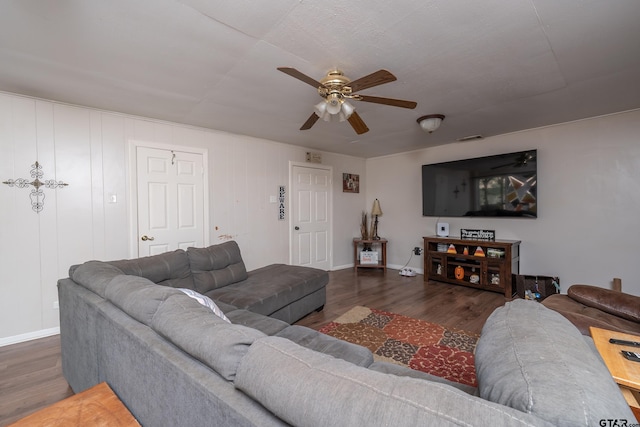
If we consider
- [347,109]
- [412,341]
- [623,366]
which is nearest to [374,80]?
[347,109]

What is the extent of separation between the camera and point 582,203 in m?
3.69

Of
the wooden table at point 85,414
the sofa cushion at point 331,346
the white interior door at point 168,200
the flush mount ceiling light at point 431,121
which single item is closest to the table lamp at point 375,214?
the flush mount ceiling light at point 431,121

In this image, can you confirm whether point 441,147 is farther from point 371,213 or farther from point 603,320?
point 603,320

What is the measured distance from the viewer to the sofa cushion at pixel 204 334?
32.5 inches

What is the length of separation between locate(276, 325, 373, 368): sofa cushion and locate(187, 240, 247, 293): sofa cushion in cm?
126

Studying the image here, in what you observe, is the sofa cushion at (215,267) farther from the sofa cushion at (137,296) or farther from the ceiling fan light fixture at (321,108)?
the ceiling fan light fixture at (321,108)

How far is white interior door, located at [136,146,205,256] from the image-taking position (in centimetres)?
341

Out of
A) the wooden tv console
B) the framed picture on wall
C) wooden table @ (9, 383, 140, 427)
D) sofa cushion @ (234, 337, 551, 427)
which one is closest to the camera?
sofa cushion @ (234, 337, 551, 427)

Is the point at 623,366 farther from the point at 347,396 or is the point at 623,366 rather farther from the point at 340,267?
the point at 340,267

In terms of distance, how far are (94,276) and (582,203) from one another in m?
5.27

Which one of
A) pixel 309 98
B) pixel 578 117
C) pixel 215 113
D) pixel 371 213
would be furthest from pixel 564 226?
pixel 215 113

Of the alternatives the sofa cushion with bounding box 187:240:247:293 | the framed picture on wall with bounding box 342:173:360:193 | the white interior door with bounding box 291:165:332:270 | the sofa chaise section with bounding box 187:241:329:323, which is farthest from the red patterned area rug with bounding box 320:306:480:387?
the framed picture on wall with bounding box 342:173:360:193

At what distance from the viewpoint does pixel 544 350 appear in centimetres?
74

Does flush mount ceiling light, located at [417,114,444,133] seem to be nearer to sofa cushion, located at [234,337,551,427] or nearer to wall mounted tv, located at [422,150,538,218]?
wall mounted tv, located at [422,150,538,218]
